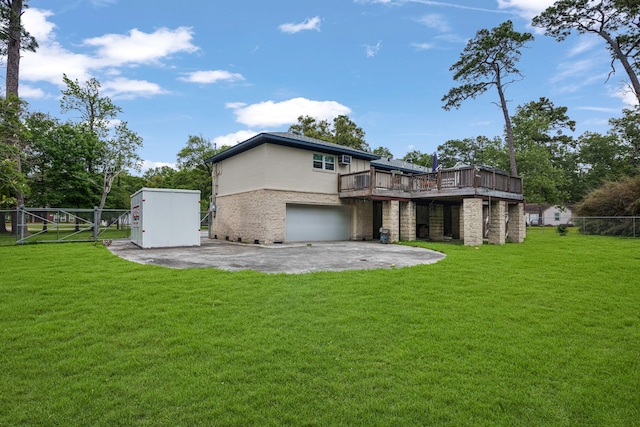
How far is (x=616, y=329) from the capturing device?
14.6 ft

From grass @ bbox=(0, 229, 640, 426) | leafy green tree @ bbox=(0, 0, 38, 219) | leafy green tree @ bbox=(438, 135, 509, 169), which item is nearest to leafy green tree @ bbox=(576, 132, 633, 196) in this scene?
leafy green tree @ bbox=(438, 135, 509, 169)

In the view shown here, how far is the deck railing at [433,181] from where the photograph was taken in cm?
1551

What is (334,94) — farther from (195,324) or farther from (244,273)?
(195,324)

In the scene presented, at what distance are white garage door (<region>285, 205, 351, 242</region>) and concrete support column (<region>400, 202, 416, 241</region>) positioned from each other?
3.21 m

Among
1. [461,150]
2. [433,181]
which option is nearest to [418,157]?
[461,150]

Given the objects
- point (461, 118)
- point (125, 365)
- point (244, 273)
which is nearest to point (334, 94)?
point (461, 118)

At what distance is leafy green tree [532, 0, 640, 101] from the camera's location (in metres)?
16.2

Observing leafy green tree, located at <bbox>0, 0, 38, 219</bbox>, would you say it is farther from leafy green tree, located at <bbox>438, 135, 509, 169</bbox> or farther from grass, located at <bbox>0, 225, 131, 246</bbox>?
leafy green tree, located at <bbox>438, 135, 509, 169</bbox>

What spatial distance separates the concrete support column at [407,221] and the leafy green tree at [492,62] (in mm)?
13782

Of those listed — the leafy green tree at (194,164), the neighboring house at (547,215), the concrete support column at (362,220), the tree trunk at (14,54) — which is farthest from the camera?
the neighboring house at (547,215)

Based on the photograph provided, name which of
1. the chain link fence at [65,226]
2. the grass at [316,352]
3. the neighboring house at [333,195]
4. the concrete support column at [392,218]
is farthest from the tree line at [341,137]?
the concrete support column at [392,218]

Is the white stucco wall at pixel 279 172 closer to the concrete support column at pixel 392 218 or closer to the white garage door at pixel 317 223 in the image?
the white garage door at pixel 317 223

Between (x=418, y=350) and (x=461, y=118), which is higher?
(x=461, y=118)

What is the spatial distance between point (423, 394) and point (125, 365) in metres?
2.90
